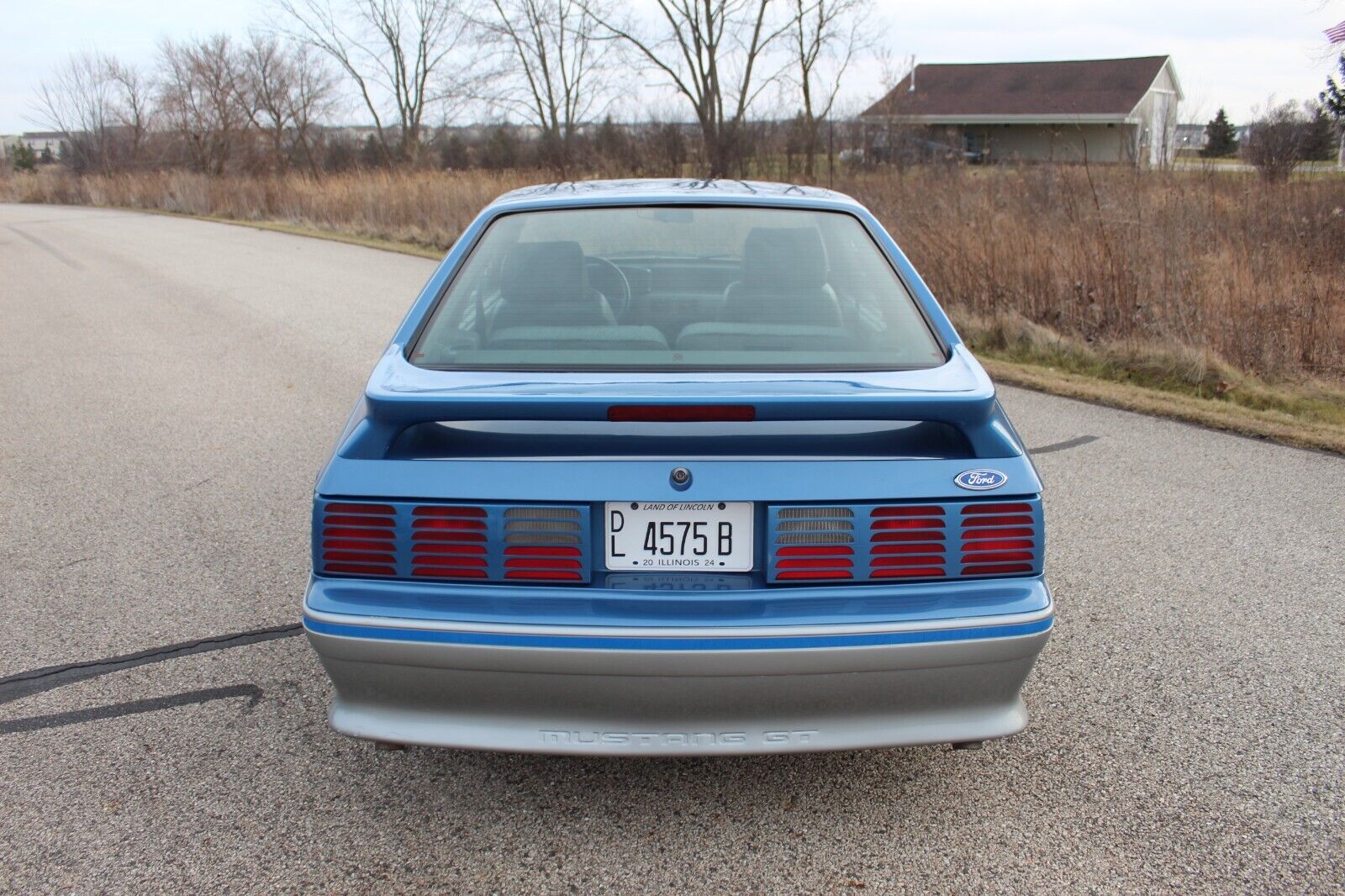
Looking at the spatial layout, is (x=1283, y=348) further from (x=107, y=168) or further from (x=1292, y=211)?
(x=107, y=168)

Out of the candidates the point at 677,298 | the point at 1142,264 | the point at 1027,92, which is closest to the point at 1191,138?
the point at 1142,264

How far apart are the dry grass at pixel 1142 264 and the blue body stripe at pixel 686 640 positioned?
6206 mm

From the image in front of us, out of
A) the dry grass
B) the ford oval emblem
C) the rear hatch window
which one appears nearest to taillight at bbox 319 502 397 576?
the rear hatch window

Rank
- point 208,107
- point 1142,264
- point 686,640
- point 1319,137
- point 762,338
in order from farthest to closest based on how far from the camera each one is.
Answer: point 208,107 → point 1319,137 → point 1142,264 → point 762,338 → point 686,640

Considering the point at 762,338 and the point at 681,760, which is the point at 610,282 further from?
the point at 681,760

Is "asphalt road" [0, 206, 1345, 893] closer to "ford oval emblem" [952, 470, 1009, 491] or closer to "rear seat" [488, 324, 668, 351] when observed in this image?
"ford oval emblem" [952, 470, 1009, 491]

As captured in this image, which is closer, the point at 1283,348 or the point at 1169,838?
the point at 1169,838

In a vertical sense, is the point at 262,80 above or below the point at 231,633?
above

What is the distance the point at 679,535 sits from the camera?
2.30 metres

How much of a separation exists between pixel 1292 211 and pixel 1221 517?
684 centimetres

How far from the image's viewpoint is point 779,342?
2729mm

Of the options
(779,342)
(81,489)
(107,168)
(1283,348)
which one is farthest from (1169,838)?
(107,168)

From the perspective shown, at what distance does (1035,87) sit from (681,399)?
50514 millimetres

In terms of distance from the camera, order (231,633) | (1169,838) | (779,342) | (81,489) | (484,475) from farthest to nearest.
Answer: (81,489) < (231,633) < (779,342) < (1169,838) < (484,475)
